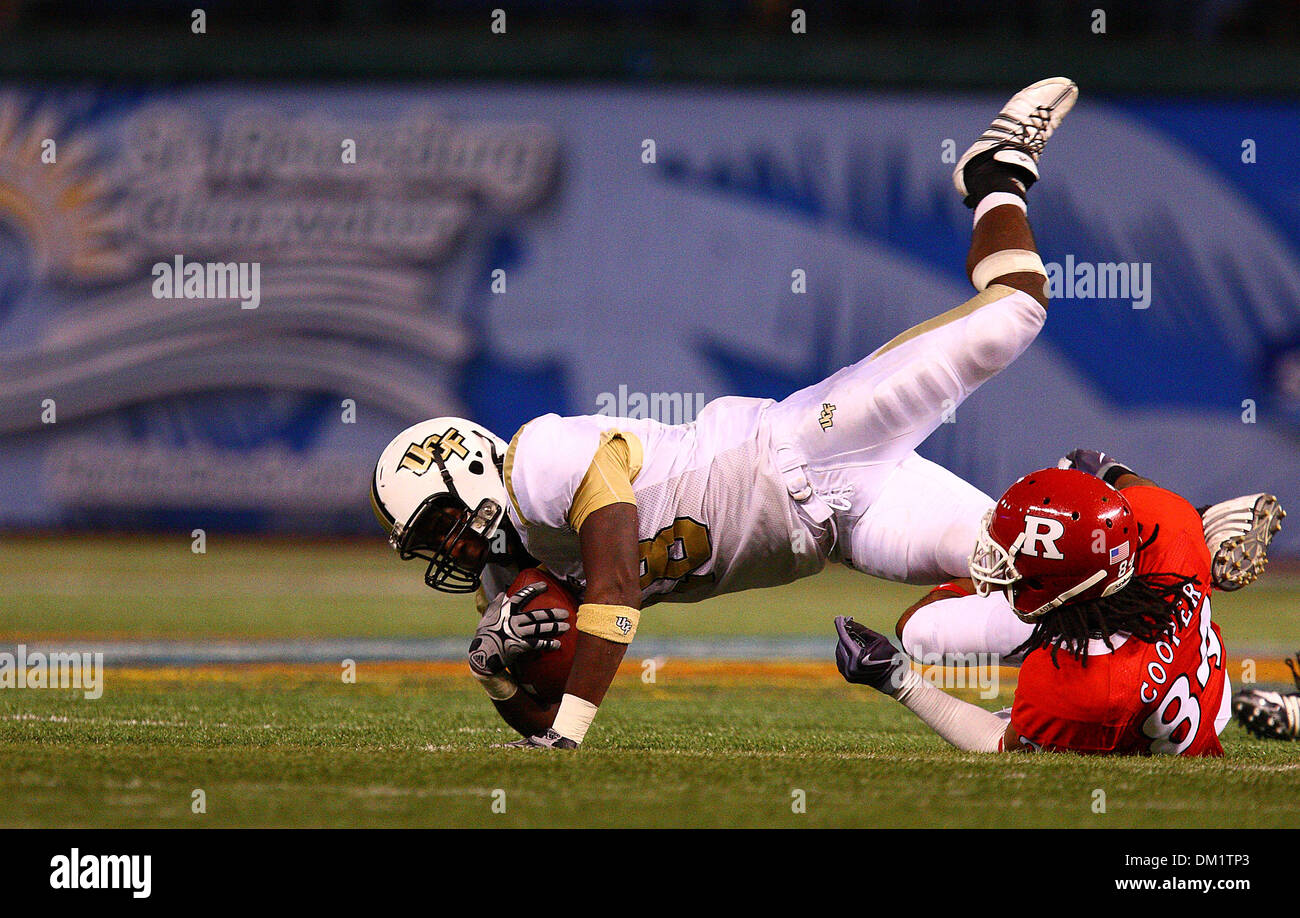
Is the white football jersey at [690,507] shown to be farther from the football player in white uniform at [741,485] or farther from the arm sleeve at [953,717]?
the arm sleeve at [953,717]

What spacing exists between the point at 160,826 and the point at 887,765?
175 centimetres

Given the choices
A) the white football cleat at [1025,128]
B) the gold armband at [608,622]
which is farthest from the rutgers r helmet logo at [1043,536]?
the white football cleat at [1025,128]

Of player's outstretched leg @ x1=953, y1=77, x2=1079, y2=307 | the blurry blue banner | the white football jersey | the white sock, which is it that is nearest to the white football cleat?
player's outstretched leg @ x1=953, y1=77, x2=1079, y2=307

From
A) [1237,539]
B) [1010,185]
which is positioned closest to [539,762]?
[1237,539]

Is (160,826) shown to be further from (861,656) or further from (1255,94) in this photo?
(1255,94)

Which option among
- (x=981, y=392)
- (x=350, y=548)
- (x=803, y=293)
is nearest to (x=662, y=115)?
(x=803, y=293)

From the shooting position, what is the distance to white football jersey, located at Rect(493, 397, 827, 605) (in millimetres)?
3816

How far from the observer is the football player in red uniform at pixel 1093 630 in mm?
3533

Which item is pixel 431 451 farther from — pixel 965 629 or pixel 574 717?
pixel 965 629

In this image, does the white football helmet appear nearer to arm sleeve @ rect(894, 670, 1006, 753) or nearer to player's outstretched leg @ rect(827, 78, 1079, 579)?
player's outstretched leg @ rect(827, 78, 1079, 579)

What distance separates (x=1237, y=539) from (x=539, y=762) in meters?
2.05

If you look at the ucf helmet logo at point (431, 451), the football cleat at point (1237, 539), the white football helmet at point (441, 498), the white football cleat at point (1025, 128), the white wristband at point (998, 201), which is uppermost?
the white football cleat at point (1025, 128)

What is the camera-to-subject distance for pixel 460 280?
542 inches

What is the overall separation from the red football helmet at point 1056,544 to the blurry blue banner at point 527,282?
9.81 m
